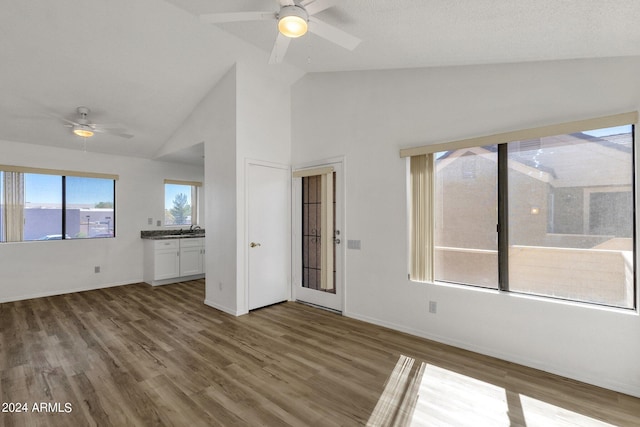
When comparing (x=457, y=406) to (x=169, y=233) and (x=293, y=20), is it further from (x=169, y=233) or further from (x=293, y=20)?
(x=169, y=233)

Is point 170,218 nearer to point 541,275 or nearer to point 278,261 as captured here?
point 278,261

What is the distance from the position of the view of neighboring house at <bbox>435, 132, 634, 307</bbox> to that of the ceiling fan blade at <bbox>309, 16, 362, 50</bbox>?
1628 millimetres

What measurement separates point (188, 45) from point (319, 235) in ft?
9.58

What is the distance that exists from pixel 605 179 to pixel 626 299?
95 centimetres

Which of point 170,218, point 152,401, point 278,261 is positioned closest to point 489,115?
point 278,261

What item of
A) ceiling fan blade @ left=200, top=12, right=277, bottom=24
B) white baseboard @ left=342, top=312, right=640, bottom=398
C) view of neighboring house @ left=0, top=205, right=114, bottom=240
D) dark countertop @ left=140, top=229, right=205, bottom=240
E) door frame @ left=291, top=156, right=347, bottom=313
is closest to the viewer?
ceiling fan blade @ left=200, top=12, right=277, bottom=24

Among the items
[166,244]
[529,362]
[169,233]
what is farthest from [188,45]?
[529,362]

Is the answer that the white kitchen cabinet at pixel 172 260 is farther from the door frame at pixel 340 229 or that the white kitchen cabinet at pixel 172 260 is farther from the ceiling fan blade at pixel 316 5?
the ceiling fan blade at pixel 316 5

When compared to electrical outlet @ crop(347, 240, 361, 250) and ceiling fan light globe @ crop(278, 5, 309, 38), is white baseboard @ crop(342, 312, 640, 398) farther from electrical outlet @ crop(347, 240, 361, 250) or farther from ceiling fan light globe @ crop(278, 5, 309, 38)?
ceiling fan light globe @ crop(278, 5, 309, 38)

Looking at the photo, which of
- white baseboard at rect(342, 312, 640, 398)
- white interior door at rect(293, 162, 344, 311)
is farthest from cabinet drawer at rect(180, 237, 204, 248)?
white baseboard at rect(342, 312, 640, 398)

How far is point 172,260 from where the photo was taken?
5758mm

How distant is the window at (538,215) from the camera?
2328 mm

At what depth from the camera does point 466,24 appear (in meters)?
2.15

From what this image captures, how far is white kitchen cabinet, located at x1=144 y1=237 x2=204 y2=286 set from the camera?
5.59m
